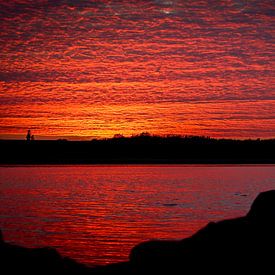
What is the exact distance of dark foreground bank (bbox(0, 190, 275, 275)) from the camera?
11211mm

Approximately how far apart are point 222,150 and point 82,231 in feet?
372

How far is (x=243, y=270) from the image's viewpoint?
11.0 m

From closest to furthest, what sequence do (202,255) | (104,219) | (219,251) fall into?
(219,251) < (202,255) < (104,219)

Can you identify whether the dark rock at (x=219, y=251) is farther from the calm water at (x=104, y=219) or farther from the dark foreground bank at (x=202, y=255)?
the calm water at (x=104, y=219)

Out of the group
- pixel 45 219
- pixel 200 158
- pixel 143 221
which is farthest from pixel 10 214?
pixel 200 158

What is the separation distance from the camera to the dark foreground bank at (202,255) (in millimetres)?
11211

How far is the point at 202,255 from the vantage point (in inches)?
451

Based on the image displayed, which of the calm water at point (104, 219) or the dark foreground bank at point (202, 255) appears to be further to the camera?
the calm water at point (104, 219)

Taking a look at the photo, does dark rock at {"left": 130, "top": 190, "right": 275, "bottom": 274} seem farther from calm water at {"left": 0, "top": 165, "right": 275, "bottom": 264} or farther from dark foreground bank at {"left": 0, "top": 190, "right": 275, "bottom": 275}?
calm water at {"left": 0, "top": 165, "right": 275, "bottom": 264}

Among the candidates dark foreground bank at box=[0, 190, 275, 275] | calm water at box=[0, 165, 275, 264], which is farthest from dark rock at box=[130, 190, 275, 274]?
calm water at box=[0, 165, 275, 264]

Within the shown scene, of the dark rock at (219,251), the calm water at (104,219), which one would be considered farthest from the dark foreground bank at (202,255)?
the calm water at (104,219)

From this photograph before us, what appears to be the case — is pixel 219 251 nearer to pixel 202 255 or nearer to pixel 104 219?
pixel 202 255

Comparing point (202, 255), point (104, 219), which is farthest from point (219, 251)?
point (104, 219)

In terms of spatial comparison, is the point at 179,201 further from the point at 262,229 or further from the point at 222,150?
the point at 222,150
